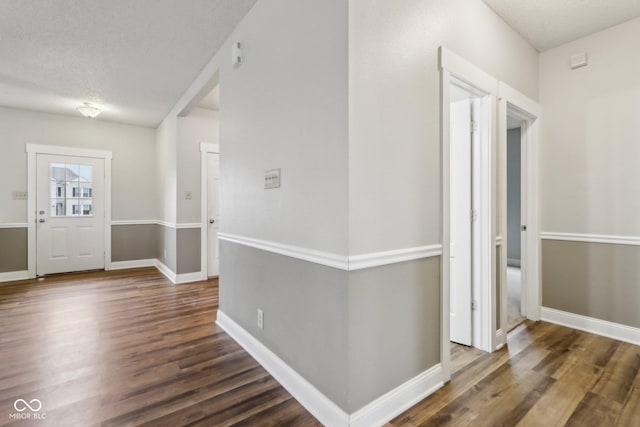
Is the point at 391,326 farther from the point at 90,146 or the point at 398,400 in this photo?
the point at 90,146

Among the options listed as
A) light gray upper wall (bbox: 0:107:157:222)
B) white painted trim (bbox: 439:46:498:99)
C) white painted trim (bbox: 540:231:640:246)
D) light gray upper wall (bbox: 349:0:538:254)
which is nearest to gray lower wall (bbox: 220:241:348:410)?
light gray upper wall (bbox: 349:0:538:254)

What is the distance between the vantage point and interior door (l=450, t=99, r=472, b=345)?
7.79ft

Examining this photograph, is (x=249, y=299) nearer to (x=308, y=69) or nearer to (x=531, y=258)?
(x=308, y=69)

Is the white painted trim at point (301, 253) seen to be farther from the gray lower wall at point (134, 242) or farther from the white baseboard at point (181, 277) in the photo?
the gray lower wall at point (134, 242)

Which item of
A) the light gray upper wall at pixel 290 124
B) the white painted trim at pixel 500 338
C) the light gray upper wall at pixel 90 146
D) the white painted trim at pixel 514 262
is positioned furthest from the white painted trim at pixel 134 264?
the white painted trim at pixel 514 262

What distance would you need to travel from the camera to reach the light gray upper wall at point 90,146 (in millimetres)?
4637

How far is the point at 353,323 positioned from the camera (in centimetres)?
148

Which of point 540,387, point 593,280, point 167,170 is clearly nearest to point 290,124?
point 540,387

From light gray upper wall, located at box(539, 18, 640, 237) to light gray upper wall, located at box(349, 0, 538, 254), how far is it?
1480 mm

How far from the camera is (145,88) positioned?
153 inches

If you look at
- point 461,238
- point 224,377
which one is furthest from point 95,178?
point 461,238

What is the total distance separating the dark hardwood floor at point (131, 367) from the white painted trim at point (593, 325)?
104 inches

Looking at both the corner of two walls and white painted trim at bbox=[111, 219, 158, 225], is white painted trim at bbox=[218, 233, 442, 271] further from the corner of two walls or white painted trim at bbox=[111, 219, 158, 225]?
white painted trim at bbox=[111, 219, 158, 225]

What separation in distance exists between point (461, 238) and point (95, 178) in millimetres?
5773
